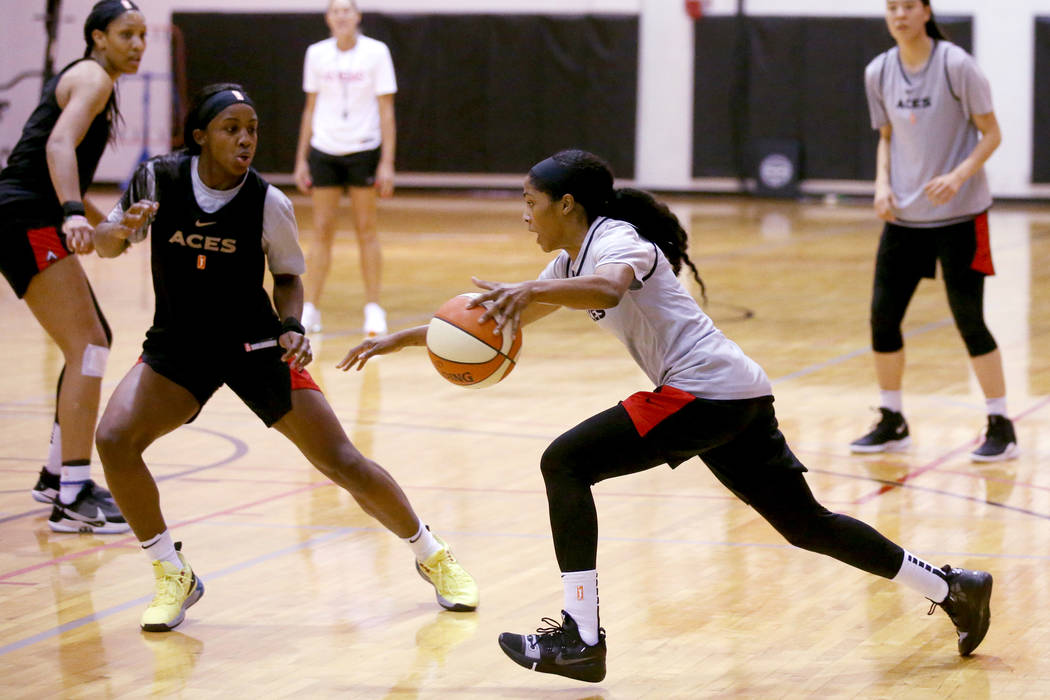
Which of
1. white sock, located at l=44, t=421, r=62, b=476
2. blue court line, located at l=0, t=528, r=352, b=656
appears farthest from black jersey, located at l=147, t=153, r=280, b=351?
white sock, located at l=44, t=421, r=62, b=476

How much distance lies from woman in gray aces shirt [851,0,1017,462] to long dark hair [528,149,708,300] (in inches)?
101

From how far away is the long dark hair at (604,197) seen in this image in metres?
3.77

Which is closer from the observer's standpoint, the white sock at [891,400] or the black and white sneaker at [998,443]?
the black and white sneaker at [998,443]

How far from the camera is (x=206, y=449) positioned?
6508 mm

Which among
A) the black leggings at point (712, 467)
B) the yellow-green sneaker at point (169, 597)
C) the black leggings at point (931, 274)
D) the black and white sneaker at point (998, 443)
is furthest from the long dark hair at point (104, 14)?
the black and white sneaker at point (998, 443)

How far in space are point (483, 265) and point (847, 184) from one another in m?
8.87

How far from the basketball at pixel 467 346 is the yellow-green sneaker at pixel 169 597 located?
3.46 ft

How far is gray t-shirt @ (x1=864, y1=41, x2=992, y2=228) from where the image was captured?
6219mm

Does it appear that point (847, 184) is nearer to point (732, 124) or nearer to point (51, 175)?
point (732, 124)

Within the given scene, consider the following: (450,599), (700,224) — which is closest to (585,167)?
(450,599)

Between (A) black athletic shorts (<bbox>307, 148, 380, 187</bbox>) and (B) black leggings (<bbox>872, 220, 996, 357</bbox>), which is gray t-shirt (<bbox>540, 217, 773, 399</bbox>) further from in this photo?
(A) black athletic shorts (<bbox>307, 148, 380, 187</bbox>)

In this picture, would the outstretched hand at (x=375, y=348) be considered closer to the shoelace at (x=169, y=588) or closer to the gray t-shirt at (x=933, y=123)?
the shoelace at (x=169, y=588)

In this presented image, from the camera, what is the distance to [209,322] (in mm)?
4184

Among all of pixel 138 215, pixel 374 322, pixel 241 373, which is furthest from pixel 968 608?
pixel 374 322
